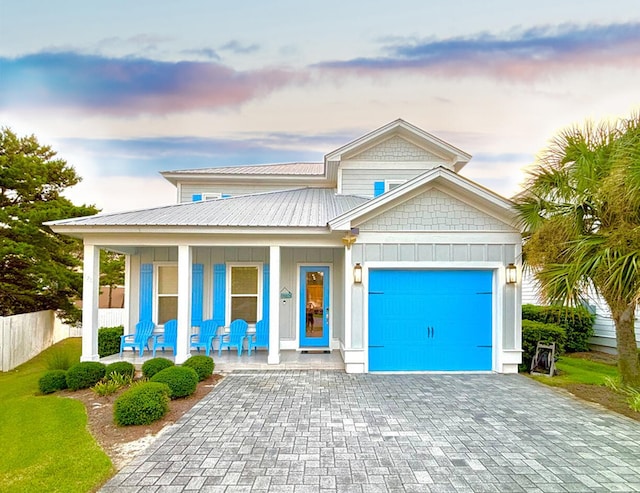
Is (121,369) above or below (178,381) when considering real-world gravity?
below

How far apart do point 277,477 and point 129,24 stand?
56.3 feet

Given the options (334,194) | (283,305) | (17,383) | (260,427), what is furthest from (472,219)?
(17,383)

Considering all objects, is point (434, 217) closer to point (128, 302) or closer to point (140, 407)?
point (140, 407)

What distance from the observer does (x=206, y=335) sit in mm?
10047

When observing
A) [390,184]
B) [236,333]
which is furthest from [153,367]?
[390,184]

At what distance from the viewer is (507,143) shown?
54.9ft

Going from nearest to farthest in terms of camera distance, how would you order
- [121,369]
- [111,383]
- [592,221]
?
[592,221], [111,383], [121,369]

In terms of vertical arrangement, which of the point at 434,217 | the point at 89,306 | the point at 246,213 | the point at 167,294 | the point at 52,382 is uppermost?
the point at 246,213

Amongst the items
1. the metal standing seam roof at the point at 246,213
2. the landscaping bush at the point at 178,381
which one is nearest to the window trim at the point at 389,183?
the metal standing seam roof at the point at 246,213

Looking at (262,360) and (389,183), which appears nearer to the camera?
(262,360)

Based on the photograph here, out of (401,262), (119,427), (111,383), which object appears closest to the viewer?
(119,427)

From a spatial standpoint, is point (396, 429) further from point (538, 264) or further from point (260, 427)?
point (538, 264)

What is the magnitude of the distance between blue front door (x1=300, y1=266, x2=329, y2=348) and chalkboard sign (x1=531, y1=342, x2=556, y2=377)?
5522 mm

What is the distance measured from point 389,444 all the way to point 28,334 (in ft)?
43.5
